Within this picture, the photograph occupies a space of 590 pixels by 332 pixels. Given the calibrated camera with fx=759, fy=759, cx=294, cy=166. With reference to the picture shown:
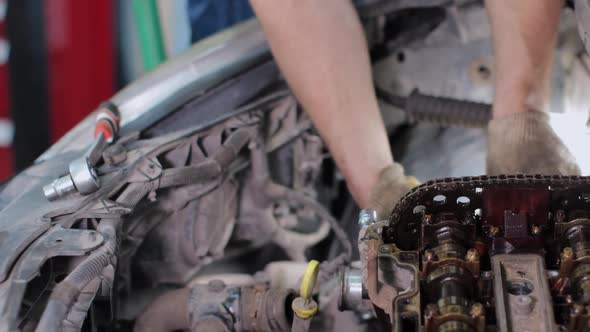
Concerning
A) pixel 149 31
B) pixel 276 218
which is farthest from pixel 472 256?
pixel 149 31

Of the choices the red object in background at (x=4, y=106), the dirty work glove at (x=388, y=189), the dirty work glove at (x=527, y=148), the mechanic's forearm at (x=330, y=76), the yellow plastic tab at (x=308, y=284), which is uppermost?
the red object in background at (x=4, y=106)

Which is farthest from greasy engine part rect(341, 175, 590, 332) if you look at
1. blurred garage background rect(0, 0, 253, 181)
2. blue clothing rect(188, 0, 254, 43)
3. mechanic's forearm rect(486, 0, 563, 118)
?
blurred garage background rect(0, 0, 253, 181)

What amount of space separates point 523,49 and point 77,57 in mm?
1832

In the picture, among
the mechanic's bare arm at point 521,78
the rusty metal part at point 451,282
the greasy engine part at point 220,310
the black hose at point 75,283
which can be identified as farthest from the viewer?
the mechanic's bare arm at point 521,78

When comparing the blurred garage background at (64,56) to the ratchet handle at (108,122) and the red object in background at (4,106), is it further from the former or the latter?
the ratchet handle at (108,122)

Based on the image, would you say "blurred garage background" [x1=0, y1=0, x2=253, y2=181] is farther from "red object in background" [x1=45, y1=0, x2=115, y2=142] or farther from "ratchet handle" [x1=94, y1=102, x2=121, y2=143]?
"ratchet handle" [x1=94, y1=102, x2=121, y2=143]

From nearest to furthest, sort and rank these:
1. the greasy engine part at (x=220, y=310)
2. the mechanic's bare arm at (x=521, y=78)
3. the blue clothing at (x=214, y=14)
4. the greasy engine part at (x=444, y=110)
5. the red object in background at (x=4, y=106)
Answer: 1. the greasy engine part at (x=220, y=310)
2. the mechanic's bare arm at (x=521, y=78)
3. the greasy engine part at (x=444, y=110)
4. the blue clothing at (x=214, y=14)
5. the red object in background at (x=4, y=106)

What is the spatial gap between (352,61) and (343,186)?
34 centimetres

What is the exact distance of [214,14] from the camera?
7.55ft

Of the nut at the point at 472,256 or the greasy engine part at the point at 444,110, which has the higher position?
the greasy engine part at the point at 444,110

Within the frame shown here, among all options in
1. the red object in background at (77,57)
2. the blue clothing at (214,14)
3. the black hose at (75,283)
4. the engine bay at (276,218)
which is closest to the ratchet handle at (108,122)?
the engine bay at (276,218)

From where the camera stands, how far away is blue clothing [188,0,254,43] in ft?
7.48

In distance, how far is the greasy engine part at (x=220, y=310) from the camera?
1.04 m

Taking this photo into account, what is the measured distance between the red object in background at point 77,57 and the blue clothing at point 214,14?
49cm
